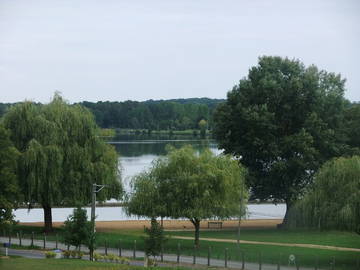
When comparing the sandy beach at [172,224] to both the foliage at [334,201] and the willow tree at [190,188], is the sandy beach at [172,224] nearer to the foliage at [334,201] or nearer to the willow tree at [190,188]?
the willow tree at [190,188]

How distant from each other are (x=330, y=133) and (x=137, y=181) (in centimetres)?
2107

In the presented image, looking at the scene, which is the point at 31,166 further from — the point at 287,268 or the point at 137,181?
the point at 287,268

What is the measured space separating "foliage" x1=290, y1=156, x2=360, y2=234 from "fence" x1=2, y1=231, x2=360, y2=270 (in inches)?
87.7

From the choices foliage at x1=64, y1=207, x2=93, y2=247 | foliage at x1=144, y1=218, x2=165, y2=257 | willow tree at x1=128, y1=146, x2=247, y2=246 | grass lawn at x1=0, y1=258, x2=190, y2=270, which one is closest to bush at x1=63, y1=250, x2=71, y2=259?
foliage at x1=64, y1=207, x2=93, y2=247

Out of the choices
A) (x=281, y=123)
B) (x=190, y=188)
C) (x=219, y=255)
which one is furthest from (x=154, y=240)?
(x=281, y=123)

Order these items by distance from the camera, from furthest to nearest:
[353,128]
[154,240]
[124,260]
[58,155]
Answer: [353,128]
[58,155]
[124,260]
[154,240]

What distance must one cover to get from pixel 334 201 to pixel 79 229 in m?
15.6

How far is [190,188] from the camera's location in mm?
55875

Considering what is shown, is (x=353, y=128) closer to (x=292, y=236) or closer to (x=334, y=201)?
(x=292, y=236)

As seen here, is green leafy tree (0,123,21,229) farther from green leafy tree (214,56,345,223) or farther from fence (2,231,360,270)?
green leafy tree (214,56,345,223)

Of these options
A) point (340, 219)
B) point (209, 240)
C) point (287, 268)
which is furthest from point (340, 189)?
point (209, 240)

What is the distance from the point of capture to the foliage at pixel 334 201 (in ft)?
154

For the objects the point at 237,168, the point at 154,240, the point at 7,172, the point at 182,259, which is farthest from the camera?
the point at 237,168

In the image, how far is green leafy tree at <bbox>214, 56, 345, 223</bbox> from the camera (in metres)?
70.8
